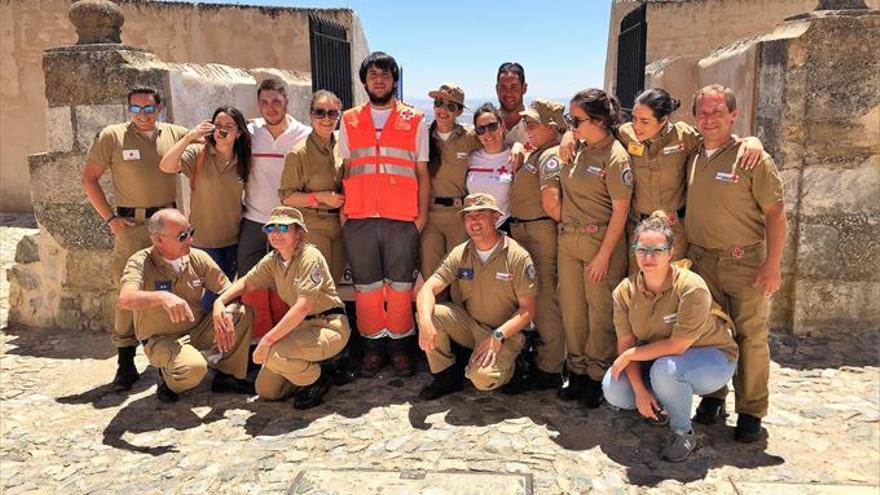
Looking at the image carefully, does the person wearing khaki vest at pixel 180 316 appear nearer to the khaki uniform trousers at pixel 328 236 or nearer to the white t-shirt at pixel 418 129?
the khaki uniform trousers at pixel 328 236

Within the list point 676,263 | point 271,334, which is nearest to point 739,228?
point 676,263

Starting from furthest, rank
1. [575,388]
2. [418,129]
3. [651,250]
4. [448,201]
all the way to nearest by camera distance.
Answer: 1. [448,201]
2. [418,129]
3. [575,388]
4. [651,250]

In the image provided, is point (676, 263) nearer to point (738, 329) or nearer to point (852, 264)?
point (738, 329)

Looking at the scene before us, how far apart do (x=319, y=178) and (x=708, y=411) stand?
2688mm

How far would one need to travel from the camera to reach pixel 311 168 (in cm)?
443

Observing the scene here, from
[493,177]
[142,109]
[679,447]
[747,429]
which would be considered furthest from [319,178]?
[747,429]

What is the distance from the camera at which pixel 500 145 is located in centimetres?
435

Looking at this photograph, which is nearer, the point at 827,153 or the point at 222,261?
the point at 222,261

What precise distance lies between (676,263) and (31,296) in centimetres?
505

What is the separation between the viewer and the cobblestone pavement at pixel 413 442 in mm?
3197

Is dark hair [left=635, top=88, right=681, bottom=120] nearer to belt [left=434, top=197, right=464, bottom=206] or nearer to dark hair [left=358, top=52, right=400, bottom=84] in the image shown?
belt [left=434, top=197, right=464, bottom=206]

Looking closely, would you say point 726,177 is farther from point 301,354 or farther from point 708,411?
point 301,354

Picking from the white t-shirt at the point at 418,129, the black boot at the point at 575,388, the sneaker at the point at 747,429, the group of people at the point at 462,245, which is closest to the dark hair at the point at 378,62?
the group of people at the point at 462,245

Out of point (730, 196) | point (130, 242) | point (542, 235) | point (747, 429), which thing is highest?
point (730, 196)
